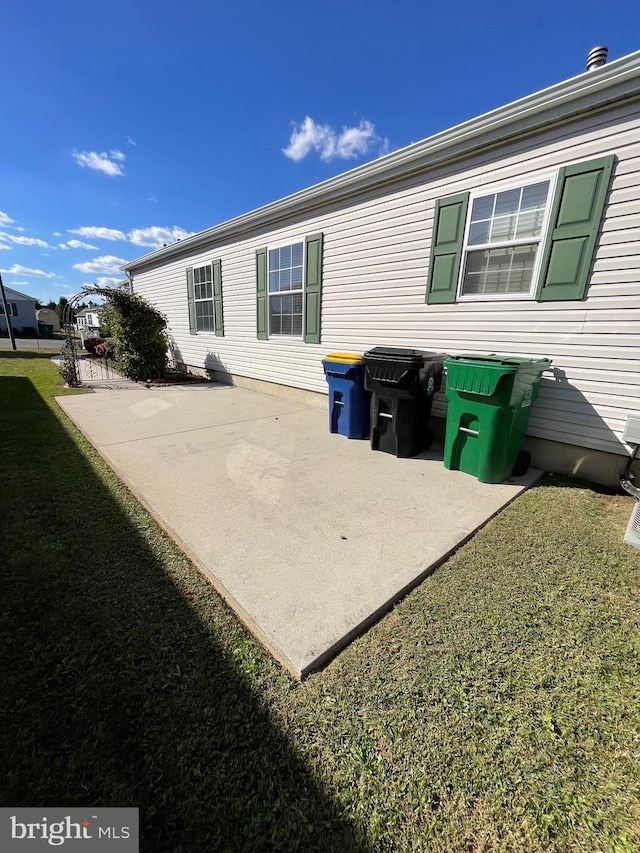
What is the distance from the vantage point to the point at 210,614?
6.06ft

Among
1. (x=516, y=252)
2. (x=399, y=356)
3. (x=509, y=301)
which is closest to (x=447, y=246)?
(x=516, y=252)

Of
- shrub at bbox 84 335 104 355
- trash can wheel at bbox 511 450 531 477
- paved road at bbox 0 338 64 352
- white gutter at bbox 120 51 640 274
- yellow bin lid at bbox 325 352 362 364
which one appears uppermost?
white gutter at bbox 120 51 640 274

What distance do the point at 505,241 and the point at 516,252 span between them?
0.17 m

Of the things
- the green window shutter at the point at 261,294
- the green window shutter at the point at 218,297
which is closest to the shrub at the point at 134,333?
the green window shutter at the point at 218,297

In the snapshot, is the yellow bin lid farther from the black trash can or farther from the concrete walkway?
the concrete walkway

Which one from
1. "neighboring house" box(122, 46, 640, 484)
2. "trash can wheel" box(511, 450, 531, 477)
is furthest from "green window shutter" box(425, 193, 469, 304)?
"trash can wheel" box(511, 450, 531, 477)

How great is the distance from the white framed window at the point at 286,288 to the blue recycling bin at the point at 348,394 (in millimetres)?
2002

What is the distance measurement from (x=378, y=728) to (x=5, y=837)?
1.16m

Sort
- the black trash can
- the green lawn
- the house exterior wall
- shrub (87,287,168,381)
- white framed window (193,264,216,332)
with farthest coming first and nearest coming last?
shrub (87,287,168,381), white framed window (193,264,216,332), the black trash can, the house exterior wall, the green lawn

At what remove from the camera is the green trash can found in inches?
126

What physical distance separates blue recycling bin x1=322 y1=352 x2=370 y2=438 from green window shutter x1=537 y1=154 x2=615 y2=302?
2.15 m

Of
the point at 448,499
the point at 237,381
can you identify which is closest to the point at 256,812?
the point at 448,499

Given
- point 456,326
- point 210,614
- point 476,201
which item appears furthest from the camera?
point 456,326

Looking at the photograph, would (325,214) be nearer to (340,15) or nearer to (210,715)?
(340,15)
